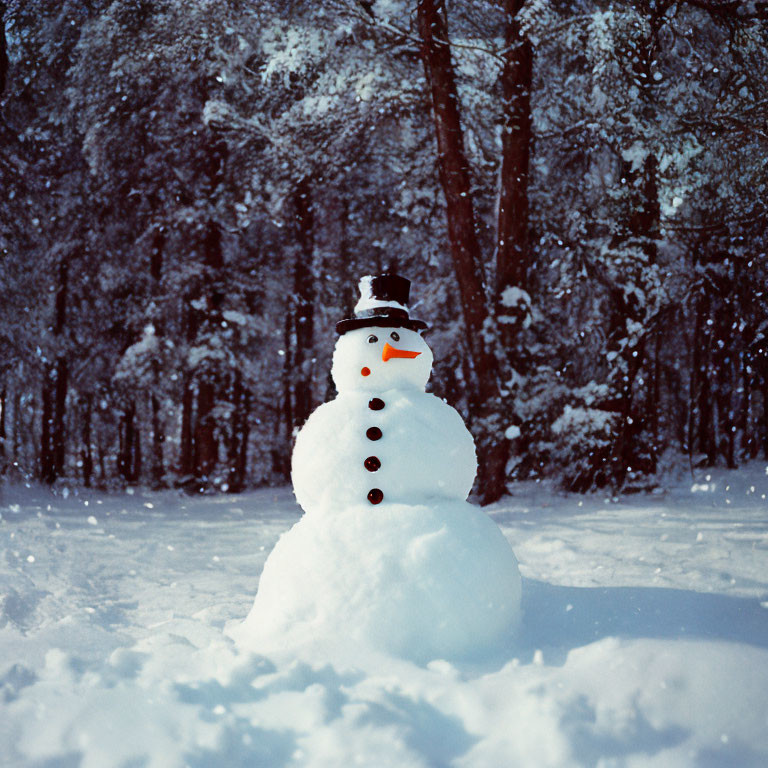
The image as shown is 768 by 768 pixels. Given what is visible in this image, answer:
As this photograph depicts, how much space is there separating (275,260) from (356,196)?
92.7 inches

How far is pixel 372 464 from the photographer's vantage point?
13.7 feet

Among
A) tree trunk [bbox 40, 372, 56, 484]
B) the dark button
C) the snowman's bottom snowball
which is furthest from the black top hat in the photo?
tree trunk [bbox 40, 372, 56, 484]

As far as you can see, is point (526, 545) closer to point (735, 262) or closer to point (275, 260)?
point (735, 262)

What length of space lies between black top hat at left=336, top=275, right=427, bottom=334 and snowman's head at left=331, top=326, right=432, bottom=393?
0.13 ft

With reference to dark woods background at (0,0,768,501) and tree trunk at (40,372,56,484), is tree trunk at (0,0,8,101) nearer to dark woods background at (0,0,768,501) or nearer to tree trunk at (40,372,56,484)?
dark woods background at (0,0,768,501)

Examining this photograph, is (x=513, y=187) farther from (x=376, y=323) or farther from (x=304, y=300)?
(x=304, y=300)

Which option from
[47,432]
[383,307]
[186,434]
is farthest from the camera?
[47,432]

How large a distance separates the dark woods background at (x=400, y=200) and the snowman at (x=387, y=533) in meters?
5.50

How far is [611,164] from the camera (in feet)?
34.9

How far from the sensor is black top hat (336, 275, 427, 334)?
178 inches

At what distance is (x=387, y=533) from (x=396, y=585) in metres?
0.29

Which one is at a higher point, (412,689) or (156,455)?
(412,689)

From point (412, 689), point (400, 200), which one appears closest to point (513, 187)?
point (400, 200)

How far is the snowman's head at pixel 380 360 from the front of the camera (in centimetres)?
446
